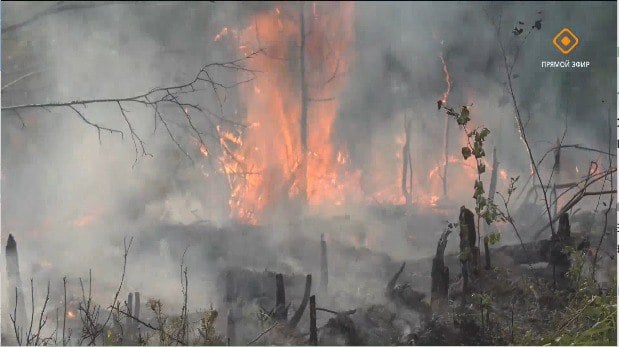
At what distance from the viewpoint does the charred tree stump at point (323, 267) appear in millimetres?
8352

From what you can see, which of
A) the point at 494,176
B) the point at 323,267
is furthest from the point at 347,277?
the point at 494,176

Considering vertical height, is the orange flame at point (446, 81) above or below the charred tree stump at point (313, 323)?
above

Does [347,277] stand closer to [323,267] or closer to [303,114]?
[323,267]

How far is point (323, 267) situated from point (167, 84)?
614 centimetres

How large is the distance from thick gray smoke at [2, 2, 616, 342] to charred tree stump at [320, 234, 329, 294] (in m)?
0.61

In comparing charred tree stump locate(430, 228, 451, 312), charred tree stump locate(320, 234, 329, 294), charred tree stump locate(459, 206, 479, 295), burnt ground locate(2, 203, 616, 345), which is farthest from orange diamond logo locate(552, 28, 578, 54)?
charred tree stump locate(320, 234, 329, 294)

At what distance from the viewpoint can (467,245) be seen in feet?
17.8

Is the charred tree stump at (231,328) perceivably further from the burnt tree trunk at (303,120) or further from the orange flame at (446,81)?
the orange flame at (446,81)

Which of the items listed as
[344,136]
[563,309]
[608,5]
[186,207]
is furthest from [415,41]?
[563,309]

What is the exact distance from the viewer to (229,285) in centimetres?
824

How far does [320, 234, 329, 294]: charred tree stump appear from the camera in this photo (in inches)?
329

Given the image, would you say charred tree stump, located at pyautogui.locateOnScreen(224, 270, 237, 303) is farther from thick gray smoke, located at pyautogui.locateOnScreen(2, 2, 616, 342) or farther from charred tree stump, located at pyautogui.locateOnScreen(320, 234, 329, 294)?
charred tree stump, located at pyautogui.locateOnScreen(320, 234, 329, 294)

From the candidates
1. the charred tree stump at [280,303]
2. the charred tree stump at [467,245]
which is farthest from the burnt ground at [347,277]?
the charred tree stump at [467,245]

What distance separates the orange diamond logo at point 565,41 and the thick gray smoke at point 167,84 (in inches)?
28.3
